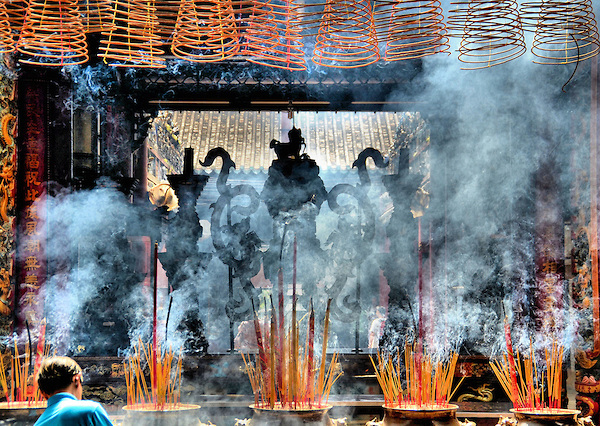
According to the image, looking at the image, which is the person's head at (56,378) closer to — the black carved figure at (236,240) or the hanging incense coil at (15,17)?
the hanging incense coil at (15,17)

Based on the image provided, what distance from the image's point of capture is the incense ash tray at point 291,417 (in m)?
2.21

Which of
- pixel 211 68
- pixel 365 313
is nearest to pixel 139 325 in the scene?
pixel 211 68

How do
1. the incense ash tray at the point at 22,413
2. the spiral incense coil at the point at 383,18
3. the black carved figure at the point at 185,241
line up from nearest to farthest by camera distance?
the spiral incense coil at the point at 383,18 → the incense ash tray at the point at 22,413 → the black carved figure at the point at 185,241

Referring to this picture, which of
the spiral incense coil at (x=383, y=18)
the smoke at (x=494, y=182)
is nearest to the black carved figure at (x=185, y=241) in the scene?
the smoke at (x=494, y=182)

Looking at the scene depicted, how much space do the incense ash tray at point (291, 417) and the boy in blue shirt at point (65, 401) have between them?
0.55 metres

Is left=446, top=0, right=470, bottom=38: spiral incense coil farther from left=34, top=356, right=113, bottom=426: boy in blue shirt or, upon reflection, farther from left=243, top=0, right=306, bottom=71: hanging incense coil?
left=34, top=356, right=113, bottom=426: boy in blue shirt

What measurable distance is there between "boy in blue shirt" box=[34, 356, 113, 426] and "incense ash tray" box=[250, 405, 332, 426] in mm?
549


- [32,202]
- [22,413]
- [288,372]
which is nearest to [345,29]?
[288,372]

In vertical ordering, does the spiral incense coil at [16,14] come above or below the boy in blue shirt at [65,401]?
above

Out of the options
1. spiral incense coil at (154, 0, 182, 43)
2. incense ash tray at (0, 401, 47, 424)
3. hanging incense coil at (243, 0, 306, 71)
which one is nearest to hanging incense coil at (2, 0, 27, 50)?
spiral incense coil at (154, 0, 182, 43)

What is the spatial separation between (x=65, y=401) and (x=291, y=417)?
2.40ft

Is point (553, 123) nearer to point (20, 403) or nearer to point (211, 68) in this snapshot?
point (211, 68)

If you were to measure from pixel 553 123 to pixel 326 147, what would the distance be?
429cm

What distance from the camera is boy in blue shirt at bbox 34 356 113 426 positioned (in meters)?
1.85
